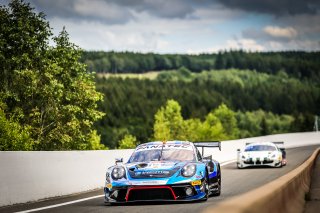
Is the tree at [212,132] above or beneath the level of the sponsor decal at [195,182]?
beneath

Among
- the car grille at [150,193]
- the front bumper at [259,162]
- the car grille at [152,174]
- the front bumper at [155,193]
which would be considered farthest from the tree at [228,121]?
the car grille at [150,193]

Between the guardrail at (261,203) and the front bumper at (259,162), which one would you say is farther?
the front bumper at (259,162)

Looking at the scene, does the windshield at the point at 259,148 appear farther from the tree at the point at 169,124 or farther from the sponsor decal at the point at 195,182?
the tree at the point at 169,124

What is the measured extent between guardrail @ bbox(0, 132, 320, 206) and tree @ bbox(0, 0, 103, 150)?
22.5 meters

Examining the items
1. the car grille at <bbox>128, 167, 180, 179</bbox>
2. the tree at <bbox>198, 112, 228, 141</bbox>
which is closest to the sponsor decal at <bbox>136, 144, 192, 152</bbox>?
the car grille at <bbox>128, 167, 180, 179</bbox>

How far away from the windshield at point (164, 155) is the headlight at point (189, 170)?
2.24 feet

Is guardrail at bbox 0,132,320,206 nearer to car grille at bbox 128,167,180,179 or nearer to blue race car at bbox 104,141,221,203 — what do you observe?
blue race car at bbox 104,141,221,203

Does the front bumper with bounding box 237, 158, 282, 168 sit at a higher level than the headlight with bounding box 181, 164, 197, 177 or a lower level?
lower

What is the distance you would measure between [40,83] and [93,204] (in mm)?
31389

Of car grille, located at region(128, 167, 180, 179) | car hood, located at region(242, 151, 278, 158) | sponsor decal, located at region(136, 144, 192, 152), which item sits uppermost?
sponsor decal, located at region(136, 144, 192, 152)

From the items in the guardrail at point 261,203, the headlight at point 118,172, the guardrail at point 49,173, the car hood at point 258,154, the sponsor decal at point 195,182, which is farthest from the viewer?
the car hood at point 258,154

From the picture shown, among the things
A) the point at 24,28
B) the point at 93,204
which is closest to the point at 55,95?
the point at 24,28

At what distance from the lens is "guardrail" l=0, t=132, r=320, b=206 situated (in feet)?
43.7

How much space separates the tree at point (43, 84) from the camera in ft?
140
